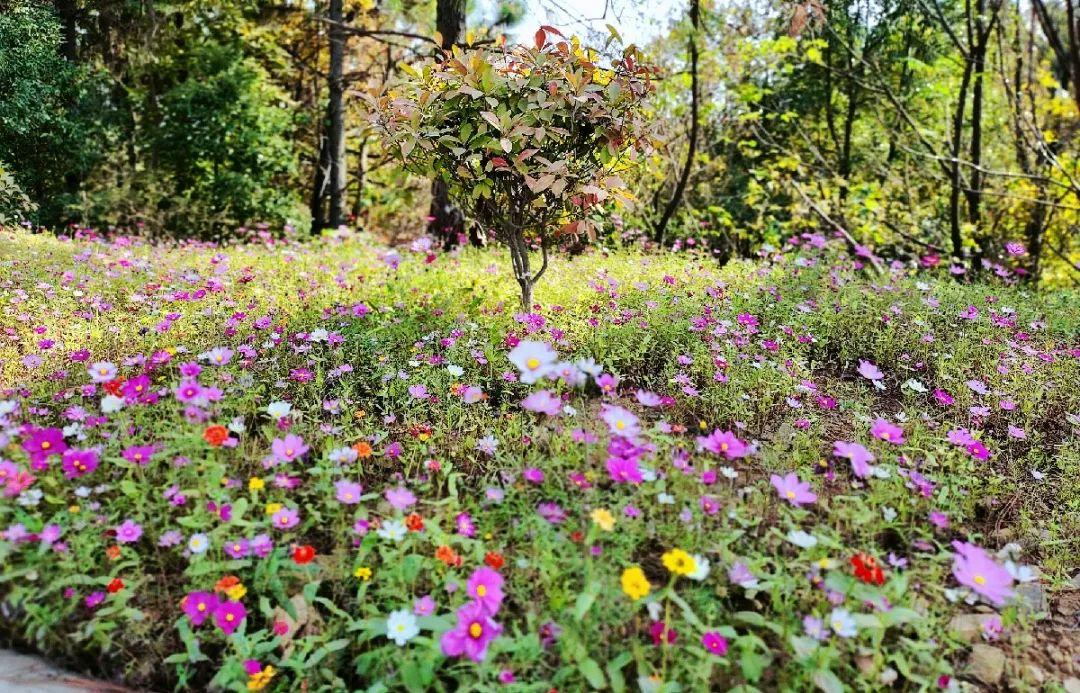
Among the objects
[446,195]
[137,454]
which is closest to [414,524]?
[137,454]

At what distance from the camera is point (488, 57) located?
11.9 ft

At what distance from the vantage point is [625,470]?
1853 millimetres

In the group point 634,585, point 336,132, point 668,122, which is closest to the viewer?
point 634,585

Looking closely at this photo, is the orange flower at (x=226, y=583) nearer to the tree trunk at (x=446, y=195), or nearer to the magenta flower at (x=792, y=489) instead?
the magenta flower at (x=792, y=489)

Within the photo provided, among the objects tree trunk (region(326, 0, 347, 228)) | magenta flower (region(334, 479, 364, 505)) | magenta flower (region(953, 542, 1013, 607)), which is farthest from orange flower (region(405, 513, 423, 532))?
tree trunk (region(326, 0, 347, 228))

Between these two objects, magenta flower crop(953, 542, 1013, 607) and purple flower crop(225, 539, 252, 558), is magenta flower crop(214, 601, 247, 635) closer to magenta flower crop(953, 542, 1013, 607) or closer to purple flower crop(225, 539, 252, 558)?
purple flower crop(225, 539, 252, 558)

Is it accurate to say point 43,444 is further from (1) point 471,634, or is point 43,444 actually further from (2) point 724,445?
(2) point 724,445

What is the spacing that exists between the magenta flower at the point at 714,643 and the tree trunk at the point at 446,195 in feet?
18.6

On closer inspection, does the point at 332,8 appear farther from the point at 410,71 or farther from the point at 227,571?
the point at 227,571

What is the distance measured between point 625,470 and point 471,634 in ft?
1.90

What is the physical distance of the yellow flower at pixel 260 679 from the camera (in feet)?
5.35

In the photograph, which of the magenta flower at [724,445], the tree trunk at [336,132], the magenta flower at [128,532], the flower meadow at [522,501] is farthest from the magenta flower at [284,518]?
the tree trunk at [336,132]

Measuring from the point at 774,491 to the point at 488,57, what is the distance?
103 inches

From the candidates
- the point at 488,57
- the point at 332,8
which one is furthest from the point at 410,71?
the point at 332,8
